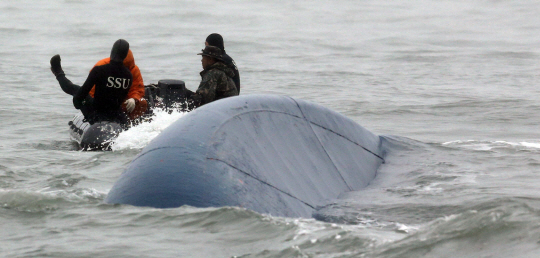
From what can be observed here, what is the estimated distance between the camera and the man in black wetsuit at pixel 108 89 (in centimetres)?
1043

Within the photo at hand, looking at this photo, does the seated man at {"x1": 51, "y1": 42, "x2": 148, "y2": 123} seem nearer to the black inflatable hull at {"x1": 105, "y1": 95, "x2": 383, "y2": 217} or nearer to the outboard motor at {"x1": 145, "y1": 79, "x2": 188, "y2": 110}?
the outboard motor at {"x1": 145, "y1": 79, "x2": 188, "y2": 110}

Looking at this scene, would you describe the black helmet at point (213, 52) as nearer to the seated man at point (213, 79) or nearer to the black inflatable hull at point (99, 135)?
the seated man at point (213, 79)

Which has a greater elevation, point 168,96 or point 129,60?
point 129,60

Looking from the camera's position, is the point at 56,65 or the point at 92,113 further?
the point at 56,65

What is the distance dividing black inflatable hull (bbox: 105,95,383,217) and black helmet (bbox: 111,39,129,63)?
359 centimetres

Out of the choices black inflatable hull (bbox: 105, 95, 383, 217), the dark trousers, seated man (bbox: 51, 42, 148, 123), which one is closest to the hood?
seated man (bbox: 51, 42, 148, 123)

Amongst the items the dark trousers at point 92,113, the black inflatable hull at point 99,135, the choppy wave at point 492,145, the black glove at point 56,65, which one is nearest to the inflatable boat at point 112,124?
the black inflatable hull at point 99,135

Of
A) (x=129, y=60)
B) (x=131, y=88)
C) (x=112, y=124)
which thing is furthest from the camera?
(x=131, y=88)

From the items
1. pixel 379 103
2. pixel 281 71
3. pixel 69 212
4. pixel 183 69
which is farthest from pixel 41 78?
pixel 69 212

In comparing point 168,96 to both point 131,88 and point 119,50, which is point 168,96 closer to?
point 131,88

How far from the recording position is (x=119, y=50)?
10367 mm

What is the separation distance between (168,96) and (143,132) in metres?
1.41

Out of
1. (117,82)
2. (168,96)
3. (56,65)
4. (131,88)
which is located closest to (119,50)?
(117,82)

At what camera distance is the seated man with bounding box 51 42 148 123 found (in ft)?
36.1
